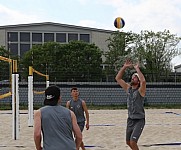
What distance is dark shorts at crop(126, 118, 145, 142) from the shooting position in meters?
5.81

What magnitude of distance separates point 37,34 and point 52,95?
47.9 metres

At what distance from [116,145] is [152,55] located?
2637 centimetres

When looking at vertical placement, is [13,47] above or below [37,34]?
below

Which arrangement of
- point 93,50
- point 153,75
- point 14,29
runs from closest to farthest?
point 153,75, point 93,50, point 14,29

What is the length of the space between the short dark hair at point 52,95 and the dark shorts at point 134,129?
98.1 inches

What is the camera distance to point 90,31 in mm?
51750

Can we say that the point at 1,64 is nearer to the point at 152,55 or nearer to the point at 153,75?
the point at 153,75

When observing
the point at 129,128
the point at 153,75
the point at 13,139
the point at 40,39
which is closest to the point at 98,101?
the point at 153,75

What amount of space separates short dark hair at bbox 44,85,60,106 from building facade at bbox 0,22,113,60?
153 feet

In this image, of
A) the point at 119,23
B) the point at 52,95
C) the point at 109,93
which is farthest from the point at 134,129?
the point at 109,93

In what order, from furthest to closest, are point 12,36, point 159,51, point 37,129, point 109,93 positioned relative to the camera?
1. point 12,36
2. point 159,51
3. point 109,93
4. point 37,129

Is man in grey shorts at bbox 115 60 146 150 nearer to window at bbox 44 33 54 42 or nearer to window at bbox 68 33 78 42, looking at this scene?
window at bbox 44 33 54 42

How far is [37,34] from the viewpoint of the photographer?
5078 cm

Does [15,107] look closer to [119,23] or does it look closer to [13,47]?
[119,23]
